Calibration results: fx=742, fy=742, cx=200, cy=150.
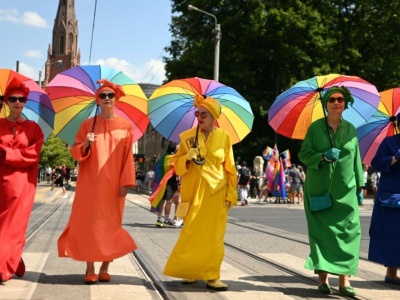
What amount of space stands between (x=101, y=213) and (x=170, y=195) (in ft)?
28.2

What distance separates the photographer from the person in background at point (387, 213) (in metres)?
7.85

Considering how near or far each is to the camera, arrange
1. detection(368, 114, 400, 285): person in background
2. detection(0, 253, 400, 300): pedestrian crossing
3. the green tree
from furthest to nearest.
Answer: the green tree → detection(368, 114, 400, 285): person in background → detection(0, 253, 400, 300): pedestrian crossing

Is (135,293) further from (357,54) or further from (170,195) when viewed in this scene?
(357,54)

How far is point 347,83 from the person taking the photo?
26.6 ft

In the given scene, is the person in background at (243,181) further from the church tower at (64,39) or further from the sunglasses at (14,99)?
the church tower at (64,39)

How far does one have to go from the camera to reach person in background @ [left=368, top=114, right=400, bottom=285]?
25.8 ft

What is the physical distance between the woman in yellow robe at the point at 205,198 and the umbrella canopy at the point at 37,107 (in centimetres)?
151

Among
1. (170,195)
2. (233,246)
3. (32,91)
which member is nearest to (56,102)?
(32,91)

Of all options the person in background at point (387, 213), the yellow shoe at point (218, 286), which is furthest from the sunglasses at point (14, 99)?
the person in background at point (387, 213)

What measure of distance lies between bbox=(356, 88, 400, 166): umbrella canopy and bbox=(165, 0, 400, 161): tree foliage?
2889cm

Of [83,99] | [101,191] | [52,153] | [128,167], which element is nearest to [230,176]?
[128,167]

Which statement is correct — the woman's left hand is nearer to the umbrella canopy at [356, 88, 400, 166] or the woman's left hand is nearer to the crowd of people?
the crowd of people

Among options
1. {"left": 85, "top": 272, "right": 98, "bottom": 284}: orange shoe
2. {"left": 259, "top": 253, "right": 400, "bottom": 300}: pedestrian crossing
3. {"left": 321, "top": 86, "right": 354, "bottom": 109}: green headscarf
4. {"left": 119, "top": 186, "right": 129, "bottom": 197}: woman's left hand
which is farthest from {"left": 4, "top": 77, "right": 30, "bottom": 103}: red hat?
{"left": 259, "top": 253, "right": 400, "bottom": 300}: pedestrian crossing

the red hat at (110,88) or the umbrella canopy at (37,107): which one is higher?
the red hat at (110,88)
